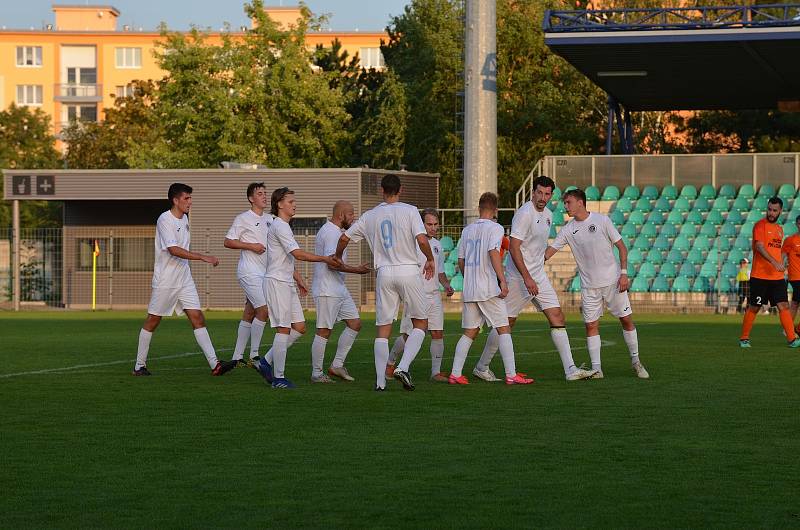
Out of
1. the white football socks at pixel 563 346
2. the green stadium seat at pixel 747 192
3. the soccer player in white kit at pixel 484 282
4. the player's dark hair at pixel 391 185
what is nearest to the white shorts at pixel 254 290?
the soccer player in white kit at pixel 484 282

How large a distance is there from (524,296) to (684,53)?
2132cm

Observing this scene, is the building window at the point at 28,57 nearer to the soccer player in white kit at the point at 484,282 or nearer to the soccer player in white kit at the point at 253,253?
the soccer player in white kit at the point at 253,253

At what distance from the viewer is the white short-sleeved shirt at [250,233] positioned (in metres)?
15.0

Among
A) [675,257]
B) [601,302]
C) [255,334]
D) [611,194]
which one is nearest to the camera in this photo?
[601,302]

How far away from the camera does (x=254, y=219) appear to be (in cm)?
1502

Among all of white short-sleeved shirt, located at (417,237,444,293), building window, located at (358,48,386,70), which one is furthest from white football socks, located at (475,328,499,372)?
building window, located at (358,48,386,70)

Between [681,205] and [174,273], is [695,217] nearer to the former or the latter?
[681,205]

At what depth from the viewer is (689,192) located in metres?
36.8

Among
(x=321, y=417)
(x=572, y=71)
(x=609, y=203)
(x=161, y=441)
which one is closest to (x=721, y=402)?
(x=321, y=417)

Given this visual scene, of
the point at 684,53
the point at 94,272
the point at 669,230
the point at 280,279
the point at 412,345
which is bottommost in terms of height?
the point at 412,345

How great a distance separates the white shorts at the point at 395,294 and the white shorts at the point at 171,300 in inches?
99.6

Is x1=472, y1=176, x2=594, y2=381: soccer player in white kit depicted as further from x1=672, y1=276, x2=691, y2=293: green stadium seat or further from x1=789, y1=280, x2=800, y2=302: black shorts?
x1=672, y1=276, x2=691, y2=293: green stadium seat

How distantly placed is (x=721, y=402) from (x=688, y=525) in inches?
212

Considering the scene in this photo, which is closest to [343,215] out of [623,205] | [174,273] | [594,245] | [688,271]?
[174,273]
